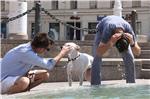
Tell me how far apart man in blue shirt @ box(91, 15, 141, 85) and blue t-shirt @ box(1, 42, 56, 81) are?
37.8 inches

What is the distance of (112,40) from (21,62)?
1.23 m

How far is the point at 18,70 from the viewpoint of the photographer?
5973 millimetres

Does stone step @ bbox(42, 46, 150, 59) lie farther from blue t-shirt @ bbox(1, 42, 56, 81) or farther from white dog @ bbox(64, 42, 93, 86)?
blue t-shirt @ bbox(1, 42, 56, 81)

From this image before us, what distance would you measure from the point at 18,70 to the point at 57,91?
2.22 ft

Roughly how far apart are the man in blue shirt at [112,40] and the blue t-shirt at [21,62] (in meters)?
0.96

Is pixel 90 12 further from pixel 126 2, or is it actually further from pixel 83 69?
pixel 83 69

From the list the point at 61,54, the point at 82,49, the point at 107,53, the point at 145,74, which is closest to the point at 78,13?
the point at 82,49

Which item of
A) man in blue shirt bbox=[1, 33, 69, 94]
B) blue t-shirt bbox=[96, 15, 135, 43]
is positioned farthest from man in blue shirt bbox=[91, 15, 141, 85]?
man in blue shirt bbox=[1, 33, 69, 94]

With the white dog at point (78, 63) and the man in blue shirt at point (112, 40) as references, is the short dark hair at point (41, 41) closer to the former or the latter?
the man in blue shirt at point (112, 40)

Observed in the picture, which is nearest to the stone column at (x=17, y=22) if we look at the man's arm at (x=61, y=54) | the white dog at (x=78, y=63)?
the white dog at (x=78, y=63)

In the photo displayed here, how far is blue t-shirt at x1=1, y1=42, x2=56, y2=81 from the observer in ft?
19.3

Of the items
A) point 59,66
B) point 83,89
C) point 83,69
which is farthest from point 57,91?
point 59,66

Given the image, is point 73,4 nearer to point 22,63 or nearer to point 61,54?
point 61,54

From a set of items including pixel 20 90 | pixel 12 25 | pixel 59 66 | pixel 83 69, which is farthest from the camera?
pixel 12 25
